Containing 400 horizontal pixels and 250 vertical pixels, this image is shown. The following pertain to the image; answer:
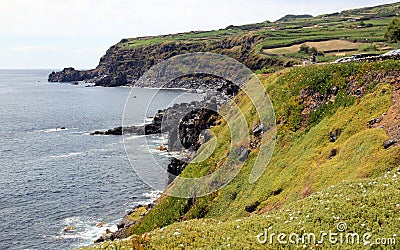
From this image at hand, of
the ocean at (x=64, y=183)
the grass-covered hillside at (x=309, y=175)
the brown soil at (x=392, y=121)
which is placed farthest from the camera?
the ocean at (x=64, y=183)

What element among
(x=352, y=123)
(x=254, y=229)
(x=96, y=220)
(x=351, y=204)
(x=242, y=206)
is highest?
(x=352, y=123)

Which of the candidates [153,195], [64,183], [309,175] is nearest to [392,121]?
[309,175]

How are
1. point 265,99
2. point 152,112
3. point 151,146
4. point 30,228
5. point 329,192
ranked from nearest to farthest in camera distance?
point 329,192 → point 265,99 → point 30,228 → point 151,146 → point 152,112

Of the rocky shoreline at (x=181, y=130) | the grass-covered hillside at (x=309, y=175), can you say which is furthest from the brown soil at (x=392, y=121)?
the rocky shoreline at (x=181, y=130)

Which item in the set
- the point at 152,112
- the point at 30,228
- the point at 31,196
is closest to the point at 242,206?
the point at 30,228

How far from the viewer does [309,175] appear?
3158 cm

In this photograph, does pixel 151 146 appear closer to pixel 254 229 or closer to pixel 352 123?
pixel 352 123

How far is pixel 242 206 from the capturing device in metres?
34.7

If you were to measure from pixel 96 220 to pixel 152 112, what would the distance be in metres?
111

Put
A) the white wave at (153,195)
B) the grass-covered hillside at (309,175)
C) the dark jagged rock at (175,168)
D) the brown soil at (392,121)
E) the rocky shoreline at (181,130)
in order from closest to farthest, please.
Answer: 1. the grass-covered hillside at (309,175)
2. the brown soil at (392,121)
3. the rocky shoreline at (181,130)
4. the dark jagged rock at (175,168)
5. the white wave at (153,195)

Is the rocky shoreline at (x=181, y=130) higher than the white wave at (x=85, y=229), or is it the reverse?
the rocky shoreline at (x=181, y=130)

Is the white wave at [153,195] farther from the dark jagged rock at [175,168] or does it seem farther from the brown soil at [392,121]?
the brown soil at [392,121]

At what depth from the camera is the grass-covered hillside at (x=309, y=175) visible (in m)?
18.3

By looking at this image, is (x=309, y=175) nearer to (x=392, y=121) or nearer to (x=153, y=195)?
(x=392, y=121)
